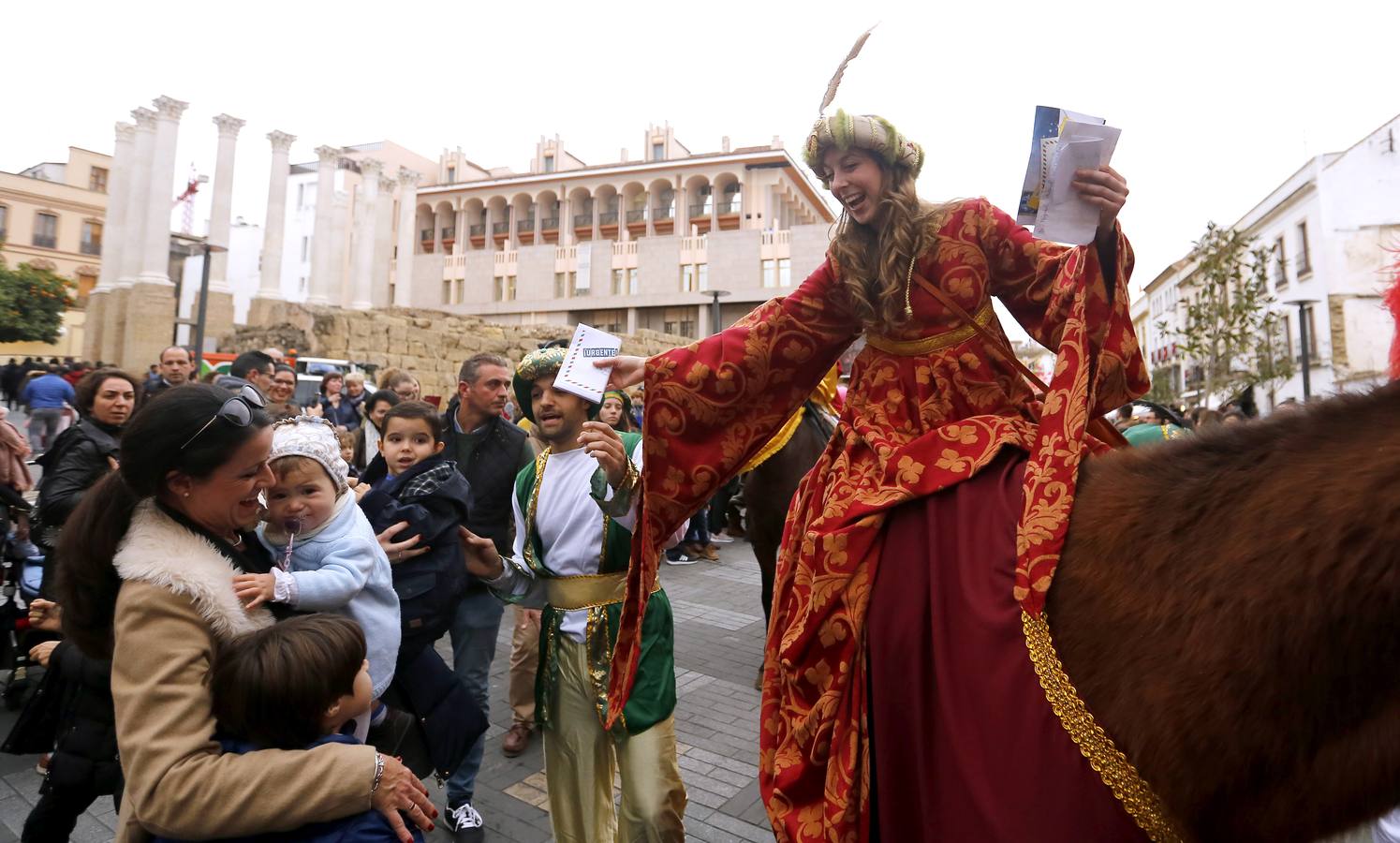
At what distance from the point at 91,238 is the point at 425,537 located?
197 ft

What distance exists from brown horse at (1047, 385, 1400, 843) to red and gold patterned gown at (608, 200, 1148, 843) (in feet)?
0.43

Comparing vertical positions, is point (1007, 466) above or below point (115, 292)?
below

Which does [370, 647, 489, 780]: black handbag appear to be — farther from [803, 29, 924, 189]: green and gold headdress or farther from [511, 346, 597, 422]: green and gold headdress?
[803, 29, 924, 189]: green and gold headdress

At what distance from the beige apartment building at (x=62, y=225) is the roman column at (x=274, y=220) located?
16.5 meters

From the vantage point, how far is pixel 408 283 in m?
44.2

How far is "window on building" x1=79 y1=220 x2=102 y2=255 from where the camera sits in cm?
4803

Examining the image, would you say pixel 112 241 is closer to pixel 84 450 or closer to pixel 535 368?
pixel 84 450

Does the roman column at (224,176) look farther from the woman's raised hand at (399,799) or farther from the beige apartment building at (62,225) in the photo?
the woman's raised hand at (399,799)

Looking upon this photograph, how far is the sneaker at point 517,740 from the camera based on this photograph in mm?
4203

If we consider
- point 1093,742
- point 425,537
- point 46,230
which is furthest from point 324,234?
point 1093,742

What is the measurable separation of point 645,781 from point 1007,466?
1.69m

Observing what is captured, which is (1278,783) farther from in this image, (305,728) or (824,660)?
(305,728)

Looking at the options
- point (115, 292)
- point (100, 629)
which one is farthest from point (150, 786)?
point (115, 292)

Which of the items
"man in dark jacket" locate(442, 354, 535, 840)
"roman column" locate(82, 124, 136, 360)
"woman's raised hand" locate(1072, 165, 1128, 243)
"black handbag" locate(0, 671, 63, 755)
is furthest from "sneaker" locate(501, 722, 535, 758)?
"roman column" locate(82, 124, 136, 360)
